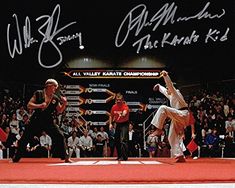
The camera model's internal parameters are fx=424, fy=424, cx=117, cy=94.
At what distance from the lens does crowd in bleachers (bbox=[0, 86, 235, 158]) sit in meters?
12.3

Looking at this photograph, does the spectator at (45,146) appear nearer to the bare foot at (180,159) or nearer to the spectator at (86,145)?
the spectator at (86,145)

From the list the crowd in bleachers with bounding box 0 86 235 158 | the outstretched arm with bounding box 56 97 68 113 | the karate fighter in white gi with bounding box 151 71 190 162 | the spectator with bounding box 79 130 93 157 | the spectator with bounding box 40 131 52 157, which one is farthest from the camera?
the spectator with bounding box 79 130 93 157

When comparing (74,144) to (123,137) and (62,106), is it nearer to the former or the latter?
(123,137)

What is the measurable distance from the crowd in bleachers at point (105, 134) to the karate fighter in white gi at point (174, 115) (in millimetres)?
4928

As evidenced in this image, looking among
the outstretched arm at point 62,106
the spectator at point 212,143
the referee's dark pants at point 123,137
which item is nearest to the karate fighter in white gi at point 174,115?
the referee's dark pants at point 123,137

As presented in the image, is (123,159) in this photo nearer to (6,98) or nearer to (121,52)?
(6,98)

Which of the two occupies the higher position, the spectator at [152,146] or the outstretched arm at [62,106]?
the outstretched arm at [62,106]

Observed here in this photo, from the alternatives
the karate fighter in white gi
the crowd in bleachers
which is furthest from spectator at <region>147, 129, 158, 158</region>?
the karate fighter in white gi

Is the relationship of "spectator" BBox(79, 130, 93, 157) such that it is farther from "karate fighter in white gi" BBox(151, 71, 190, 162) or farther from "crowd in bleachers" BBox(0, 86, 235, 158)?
"karate fighter in white gi" BBox(151, 71, 190, 162)

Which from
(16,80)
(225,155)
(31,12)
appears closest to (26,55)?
(16,80)

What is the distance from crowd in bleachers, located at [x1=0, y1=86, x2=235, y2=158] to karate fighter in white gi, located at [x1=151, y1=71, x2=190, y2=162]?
4.93m

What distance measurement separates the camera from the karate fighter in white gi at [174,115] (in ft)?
22.0

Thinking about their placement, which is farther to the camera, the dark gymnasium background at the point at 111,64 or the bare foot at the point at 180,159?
the dark gymnasium background at the point at 111,64

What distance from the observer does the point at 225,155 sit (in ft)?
40.4
